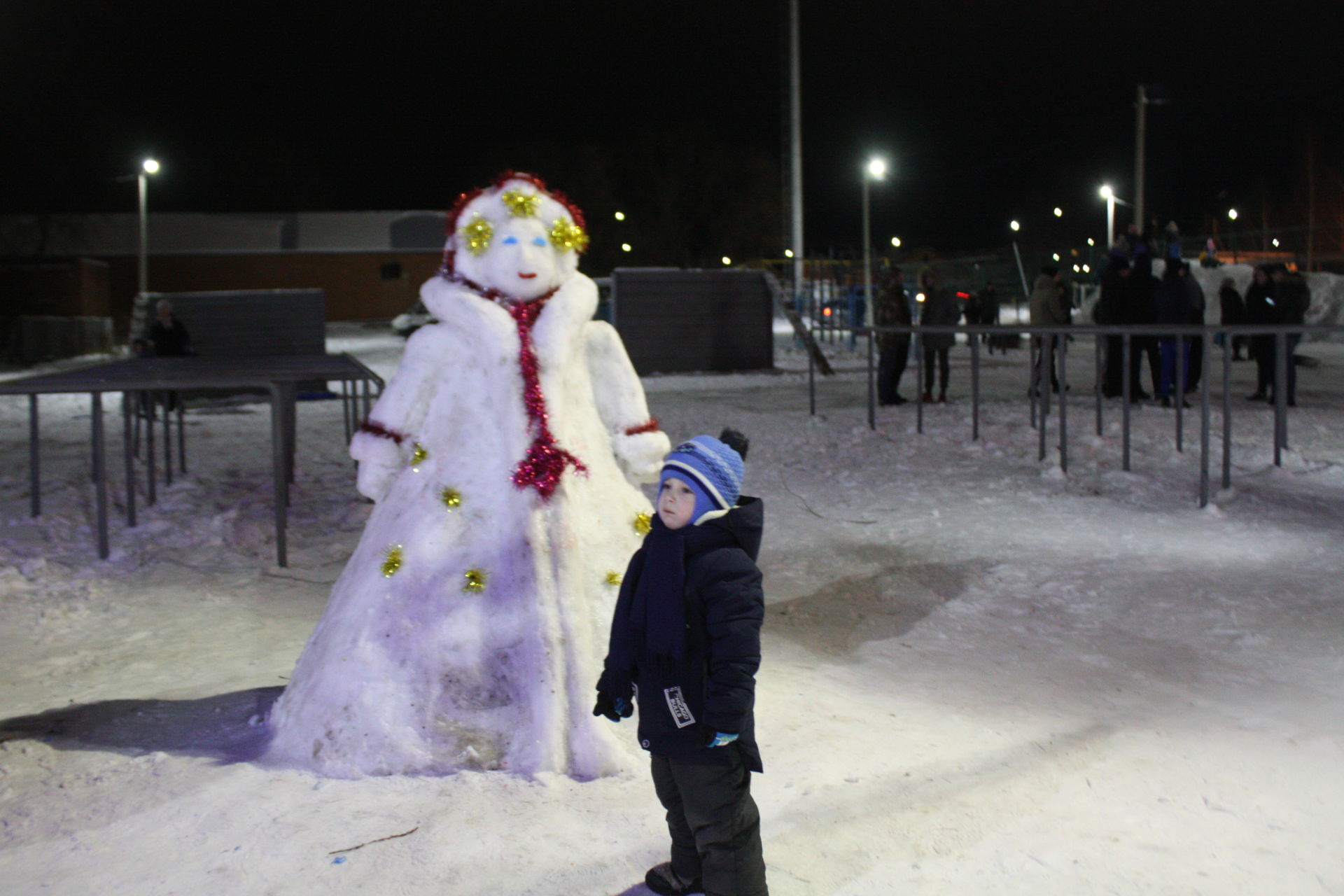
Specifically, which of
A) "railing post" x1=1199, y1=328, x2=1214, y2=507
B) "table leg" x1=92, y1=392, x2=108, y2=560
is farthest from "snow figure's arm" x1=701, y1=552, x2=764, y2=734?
"railing post" x1=1199, y1=328, x2=1214, y2=507

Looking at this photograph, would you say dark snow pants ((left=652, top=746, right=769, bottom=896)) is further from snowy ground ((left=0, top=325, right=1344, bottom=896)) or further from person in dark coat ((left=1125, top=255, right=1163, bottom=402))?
person in dark coat ((left=1125, top=255, right=1163, bottom=402))

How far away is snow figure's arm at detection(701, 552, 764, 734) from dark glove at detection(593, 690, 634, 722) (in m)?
0.29

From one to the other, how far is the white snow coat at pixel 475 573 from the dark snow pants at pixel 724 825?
2.72 ft

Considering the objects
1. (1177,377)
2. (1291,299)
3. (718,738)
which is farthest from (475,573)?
(1291,299)

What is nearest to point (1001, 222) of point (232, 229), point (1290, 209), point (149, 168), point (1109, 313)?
point (1290, 209)

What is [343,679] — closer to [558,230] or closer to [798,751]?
[798,751]

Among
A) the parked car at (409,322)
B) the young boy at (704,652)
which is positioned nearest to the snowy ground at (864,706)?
the young boy at (704,652)

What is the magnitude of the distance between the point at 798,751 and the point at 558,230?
6.32 ft

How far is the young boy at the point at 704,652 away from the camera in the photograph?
8.78ft

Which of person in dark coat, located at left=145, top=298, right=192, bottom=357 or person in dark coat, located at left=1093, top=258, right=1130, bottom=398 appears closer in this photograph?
person in dark coat, located at left=1093, top=258, right=1130, bottom=398

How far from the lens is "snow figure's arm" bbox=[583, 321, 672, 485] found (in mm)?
4254

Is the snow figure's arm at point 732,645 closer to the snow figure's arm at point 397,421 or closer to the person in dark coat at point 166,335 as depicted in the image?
the snow figure's arm at point 397,421

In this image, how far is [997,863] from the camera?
9.84 ft

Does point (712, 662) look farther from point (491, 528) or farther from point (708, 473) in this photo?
point (491, 528)
